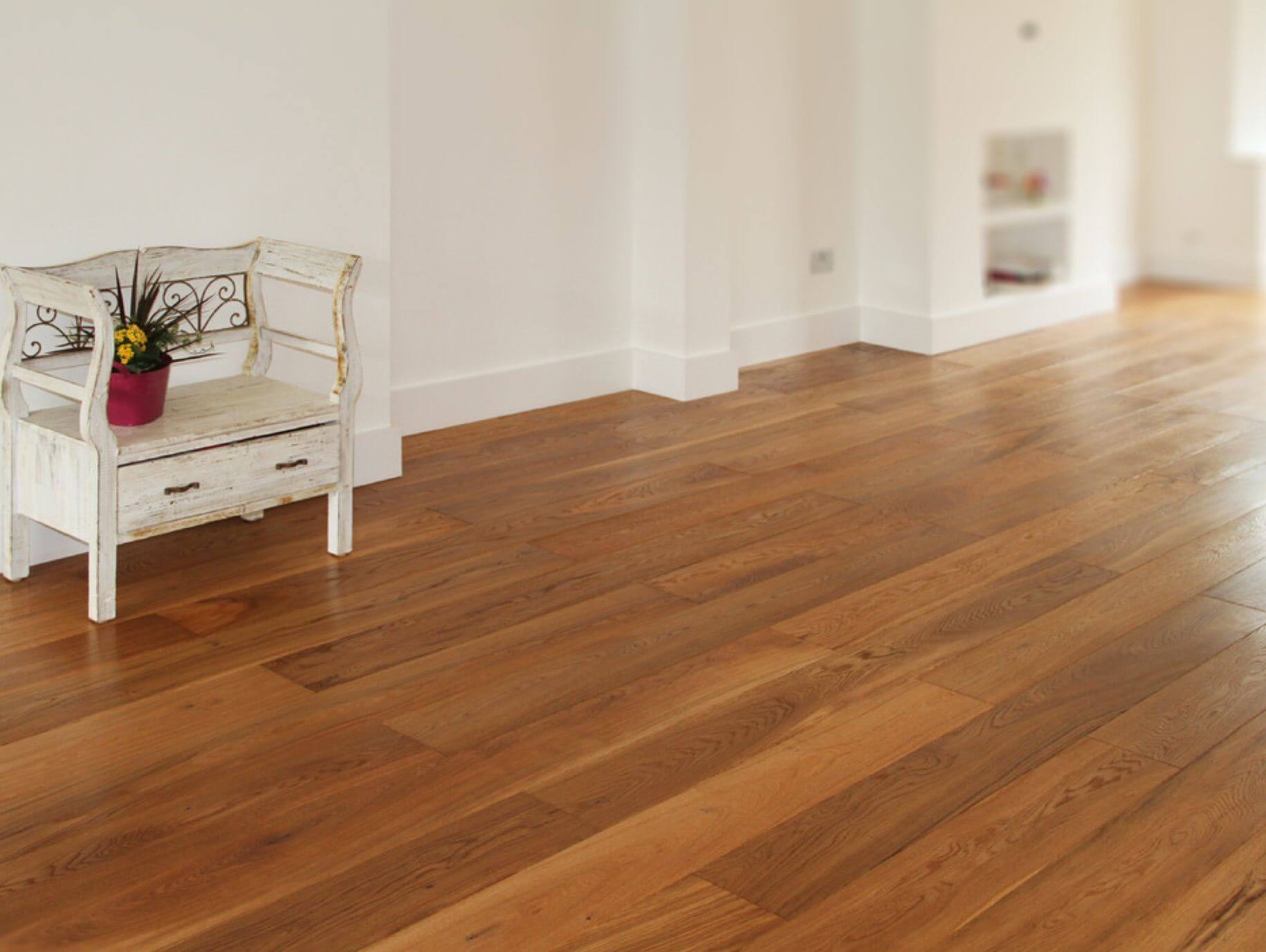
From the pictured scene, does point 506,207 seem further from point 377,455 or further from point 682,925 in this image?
point 682,925

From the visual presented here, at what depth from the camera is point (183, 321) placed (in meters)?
3.69

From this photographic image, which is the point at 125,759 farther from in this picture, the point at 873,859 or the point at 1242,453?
the point at 1242,453

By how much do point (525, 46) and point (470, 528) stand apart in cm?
180

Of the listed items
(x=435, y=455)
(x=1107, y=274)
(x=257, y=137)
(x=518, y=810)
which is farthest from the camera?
(x=1107, y=274)

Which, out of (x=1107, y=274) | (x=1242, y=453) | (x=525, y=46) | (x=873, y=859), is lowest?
(x=873, y=859)

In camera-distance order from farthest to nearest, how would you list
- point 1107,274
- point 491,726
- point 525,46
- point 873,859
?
point 1107,274 → point 525,46 → point 491,726 → point 873,859

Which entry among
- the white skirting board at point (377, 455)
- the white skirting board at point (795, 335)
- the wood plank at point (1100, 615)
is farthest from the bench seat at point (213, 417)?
the white skirting board at point (795, 335)

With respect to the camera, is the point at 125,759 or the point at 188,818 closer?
the point at 188,818

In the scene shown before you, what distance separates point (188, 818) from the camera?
2.38 metres

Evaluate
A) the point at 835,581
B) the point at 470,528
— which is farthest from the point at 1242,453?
the point at 470,528

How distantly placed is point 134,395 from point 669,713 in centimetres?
137

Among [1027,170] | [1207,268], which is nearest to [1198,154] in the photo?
[1207,268]

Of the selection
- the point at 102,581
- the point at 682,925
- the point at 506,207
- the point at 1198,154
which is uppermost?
the point at 1198,154

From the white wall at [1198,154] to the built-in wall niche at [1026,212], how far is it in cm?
125
